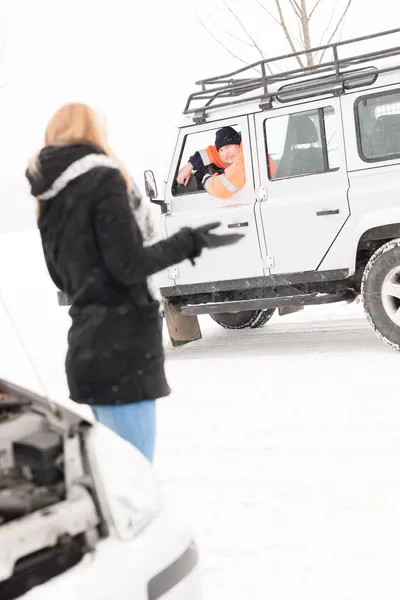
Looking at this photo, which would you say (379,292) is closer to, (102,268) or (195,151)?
(195,151)

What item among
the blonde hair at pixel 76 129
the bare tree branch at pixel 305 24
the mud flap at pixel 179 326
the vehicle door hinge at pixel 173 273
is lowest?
the mud flap at pixel 179 326

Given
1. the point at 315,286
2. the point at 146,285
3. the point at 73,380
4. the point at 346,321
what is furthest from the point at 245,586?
the point at 346,321

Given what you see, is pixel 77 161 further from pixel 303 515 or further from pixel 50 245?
pixel 303 515

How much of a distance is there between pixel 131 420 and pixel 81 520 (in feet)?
2.53

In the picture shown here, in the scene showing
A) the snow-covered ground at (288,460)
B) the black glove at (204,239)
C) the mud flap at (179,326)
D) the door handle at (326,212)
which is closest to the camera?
the black glove at (204,239)

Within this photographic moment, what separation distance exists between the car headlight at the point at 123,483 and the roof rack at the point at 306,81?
16.7 feet

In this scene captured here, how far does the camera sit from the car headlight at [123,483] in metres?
1.94

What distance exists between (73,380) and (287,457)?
1.93 m

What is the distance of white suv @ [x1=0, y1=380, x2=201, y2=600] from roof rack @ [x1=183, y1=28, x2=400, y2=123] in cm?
510

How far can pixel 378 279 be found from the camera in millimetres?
6539

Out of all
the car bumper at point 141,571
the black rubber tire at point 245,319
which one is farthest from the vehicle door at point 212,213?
the car bumper at point 141,571

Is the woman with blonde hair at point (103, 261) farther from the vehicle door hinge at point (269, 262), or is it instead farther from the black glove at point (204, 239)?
the vehicle door hinge at point (269, 262)

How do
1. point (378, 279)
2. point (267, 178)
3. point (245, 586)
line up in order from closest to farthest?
point (245, 586) → point (378, 279) → point (267, 178)

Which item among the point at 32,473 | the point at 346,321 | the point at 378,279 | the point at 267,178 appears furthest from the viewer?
the point at 346,321
